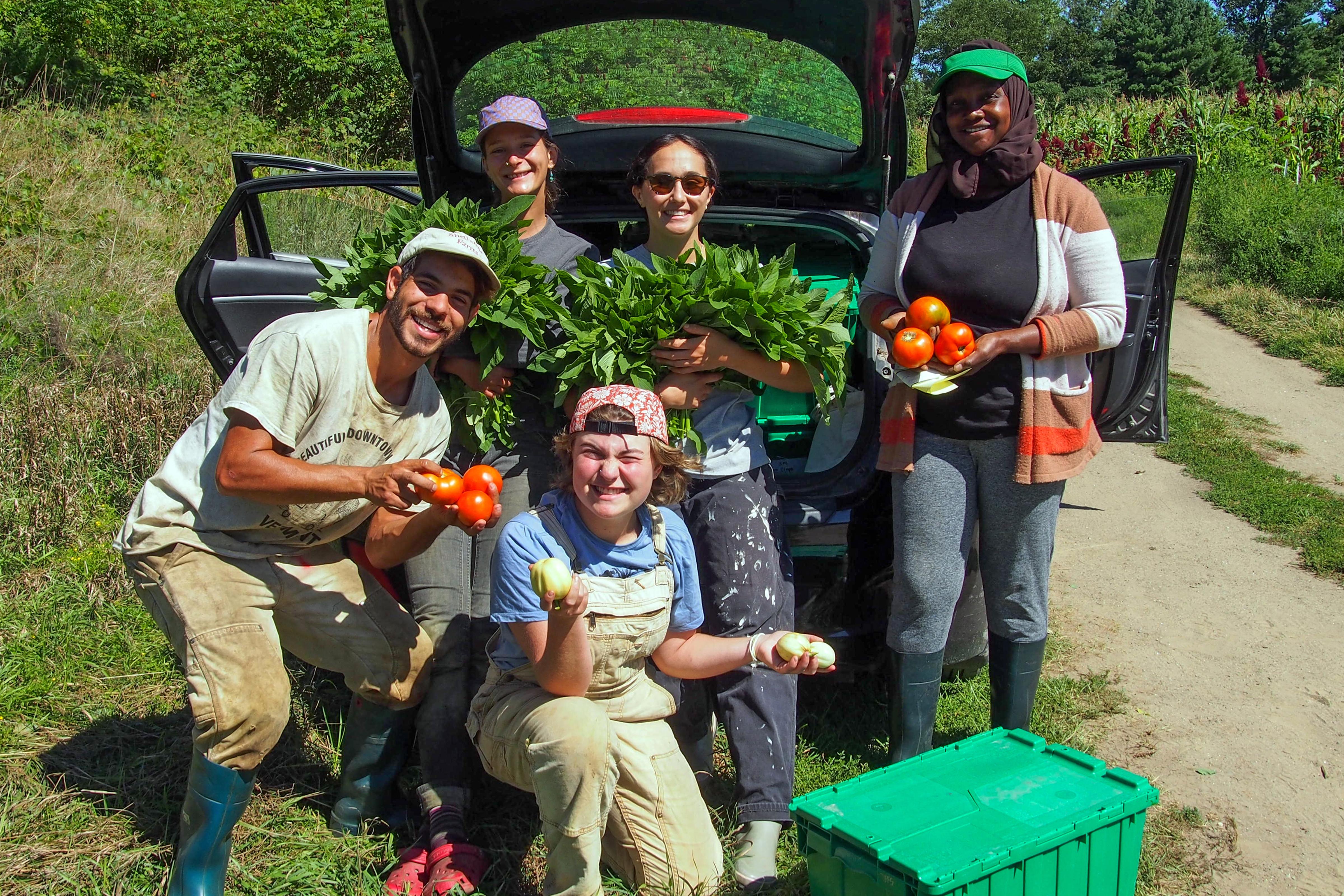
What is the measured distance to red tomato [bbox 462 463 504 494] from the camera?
272 centimetres

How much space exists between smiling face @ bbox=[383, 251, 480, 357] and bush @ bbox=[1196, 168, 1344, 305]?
10705mm

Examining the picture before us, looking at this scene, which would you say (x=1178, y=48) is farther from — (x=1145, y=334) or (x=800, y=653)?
A: (x=800, y=653)

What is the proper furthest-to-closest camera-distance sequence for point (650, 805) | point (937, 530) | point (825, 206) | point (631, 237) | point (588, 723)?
point (631, 237)
point (825, 206)
point (937, 530)
point (650, 805)
point (588, 723)

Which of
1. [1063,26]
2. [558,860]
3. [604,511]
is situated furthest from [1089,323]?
[1063,26]

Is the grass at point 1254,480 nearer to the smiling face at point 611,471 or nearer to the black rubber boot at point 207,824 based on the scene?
the smiling face at point 611,471

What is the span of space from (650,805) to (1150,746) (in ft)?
6.45

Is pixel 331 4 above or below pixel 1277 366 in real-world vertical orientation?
above

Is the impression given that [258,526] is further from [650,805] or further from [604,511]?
[650,805]

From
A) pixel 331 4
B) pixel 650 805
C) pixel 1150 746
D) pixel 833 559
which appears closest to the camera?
pixel 650 805

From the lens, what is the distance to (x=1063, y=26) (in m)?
59.9

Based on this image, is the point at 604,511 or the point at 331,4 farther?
the point at 331,4

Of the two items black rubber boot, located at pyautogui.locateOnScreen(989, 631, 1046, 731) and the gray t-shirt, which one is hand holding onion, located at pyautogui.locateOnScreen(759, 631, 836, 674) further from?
black rubber boot, located at pyautogui.locateOnScreen(989, 631, 1046, 731)

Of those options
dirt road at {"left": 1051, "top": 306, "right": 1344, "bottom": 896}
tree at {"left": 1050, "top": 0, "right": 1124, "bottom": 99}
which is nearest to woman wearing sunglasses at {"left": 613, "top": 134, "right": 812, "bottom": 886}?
dirt road at {"left": 1051, "top": 306, "right": 1344, "bottom": 896}

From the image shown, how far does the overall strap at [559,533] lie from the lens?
269 centimetres
